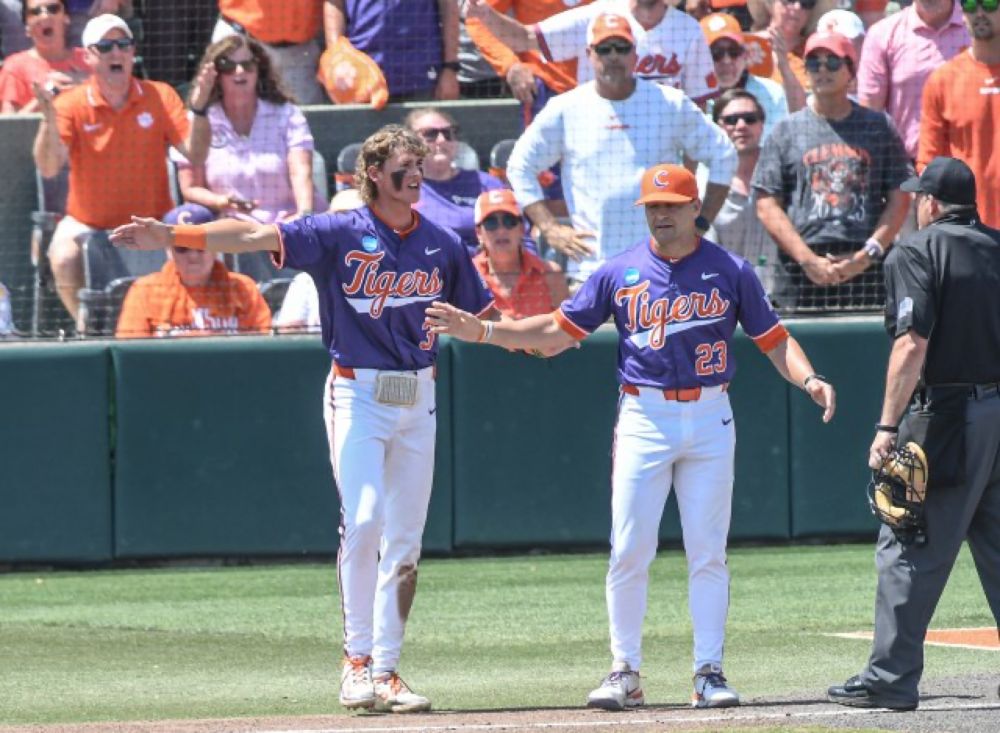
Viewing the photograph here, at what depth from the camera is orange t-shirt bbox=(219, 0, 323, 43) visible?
12641 mm

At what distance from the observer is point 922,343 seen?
648 cm

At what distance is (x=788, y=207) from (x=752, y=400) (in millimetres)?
1172

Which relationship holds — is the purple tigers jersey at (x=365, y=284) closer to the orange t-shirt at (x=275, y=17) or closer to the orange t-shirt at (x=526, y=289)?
the orange t-shirt at (x=526, y=289)

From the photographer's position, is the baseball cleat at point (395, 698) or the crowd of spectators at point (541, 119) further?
the crowd of spectators at point (541, 119)

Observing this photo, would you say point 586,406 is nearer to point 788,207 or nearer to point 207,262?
point 788,207

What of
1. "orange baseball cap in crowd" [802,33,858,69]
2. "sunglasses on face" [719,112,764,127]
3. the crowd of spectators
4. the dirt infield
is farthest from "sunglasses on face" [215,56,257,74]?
the dirt infield

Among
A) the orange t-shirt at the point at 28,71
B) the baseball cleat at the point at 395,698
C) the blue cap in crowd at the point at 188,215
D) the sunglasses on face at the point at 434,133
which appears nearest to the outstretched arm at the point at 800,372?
the baseball cleat at the point at 395,698

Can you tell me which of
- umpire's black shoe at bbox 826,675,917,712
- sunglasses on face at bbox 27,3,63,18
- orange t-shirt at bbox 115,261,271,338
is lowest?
umpire's black shoe at bbox 826,675,917,712

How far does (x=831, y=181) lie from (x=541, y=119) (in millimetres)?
1751

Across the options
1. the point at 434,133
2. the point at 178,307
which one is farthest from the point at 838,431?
the point at 178,307

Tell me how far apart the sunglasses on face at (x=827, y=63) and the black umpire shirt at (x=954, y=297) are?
16.0 feet

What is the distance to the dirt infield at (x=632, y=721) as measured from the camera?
6.32m

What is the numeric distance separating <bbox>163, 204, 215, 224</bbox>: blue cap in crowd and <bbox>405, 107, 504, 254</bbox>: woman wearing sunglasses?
1.29 metres

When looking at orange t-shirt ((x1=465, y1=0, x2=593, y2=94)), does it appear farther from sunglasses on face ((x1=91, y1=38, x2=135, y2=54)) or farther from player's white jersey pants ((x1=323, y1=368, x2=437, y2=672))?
player's white jersey pants ((x1=323, y1=368, x2=437, y2=672))
